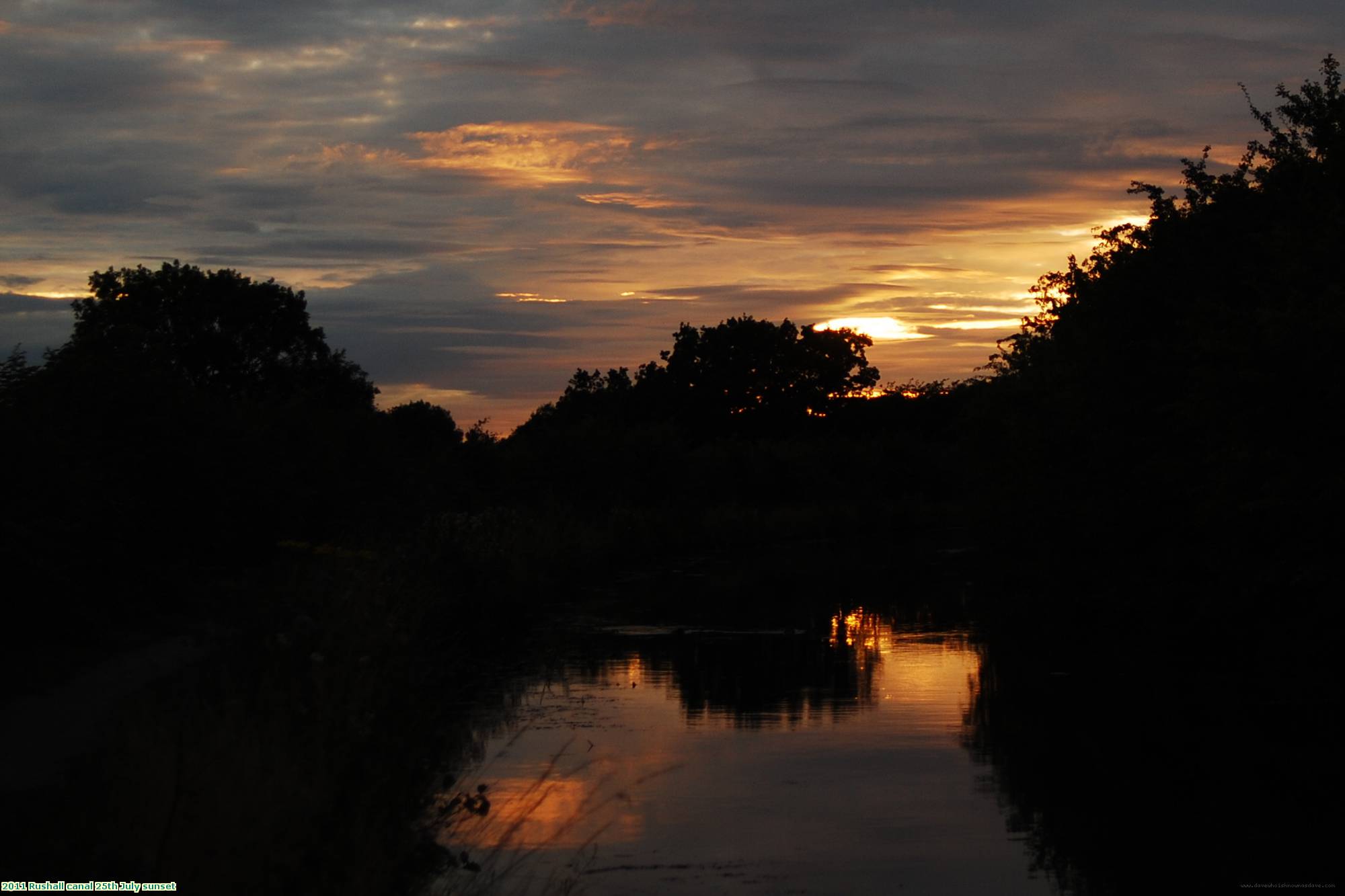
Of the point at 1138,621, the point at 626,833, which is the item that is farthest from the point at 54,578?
the point at 1138,621

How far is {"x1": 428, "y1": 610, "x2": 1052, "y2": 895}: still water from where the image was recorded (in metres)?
10.3

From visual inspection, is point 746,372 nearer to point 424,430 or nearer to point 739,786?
point 424,430

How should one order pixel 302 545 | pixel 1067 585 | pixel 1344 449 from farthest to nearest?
pixel 1067 585
pixel 302 545
pixel 1344 449

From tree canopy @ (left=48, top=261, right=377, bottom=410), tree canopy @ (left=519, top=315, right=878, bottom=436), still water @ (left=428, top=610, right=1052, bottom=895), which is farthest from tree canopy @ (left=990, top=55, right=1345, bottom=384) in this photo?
tree canopy @ (left=519, top=315, right=878, bottom=436)

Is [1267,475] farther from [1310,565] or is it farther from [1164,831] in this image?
[1164,831]

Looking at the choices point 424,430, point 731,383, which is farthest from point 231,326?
point 731,383

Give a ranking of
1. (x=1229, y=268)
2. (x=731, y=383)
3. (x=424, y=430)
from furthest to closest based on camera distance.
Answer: (x=731, y=383)
(x=424, y=430)
(x=1229, y=268)

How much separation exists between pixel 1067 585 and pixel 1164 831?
49.4 ft

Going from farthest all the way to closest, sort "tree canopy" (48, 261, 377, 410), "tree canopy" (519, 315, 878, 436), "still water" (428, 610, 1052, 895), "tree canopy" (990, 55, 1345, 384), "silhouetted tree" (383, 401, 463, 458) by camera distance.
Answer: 1. "tree canopy" (519, 315, 878, 436)
2. "tree canopy" (48, 261, 377, 410)
3. "silhouetted tree" (383, 401, 463, 458)
4. "tree canopy" (990, 55, 1345, 384)
5. "still water" (428, 610, 1052, 895)

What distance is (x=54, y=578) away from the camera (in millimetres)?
14602

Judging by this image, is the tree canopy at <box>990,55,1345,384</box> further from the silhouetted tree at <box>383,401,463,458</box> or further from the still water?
the silhouetted tree at <box>383,401,463,458</box>

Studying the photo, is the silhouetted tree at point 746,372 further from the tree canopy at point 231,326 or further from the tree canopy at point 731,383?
the tree canopy at point 231,326

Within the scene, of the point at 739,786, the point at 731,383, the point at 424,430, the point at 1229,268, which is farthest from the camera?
the point at 731,383

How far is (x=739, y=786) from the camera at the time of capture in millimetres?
13336
